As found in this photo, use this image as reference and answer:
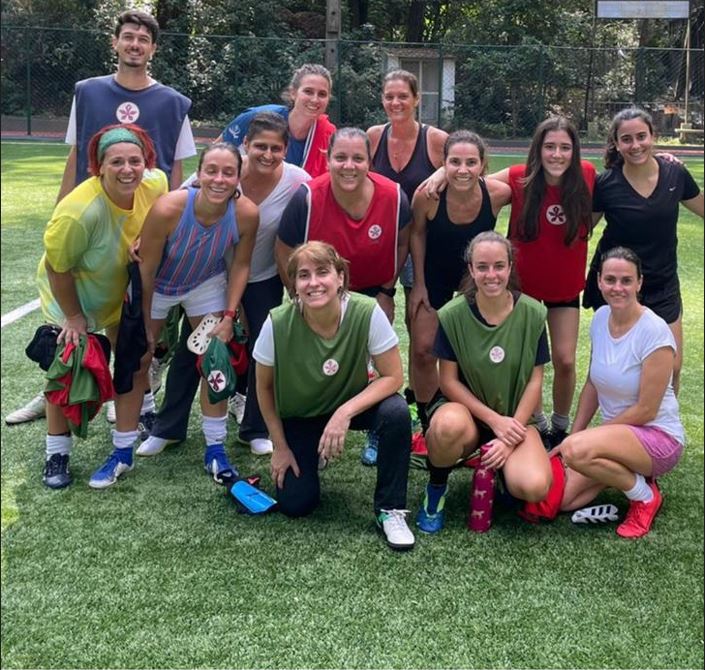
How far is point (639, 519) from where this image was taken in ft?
9.08

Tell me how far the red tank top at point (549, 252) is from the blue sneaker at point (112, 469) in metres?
1.72

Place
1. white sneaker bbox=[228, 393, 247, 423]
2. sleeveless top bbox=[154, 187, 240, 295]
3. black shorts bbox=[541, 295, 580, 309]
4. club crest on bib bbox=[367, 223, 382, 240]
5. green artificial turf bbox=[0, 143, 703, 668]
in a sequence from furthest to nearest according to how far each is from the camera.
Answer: white sneaker bbox=[228, 393, 247, 423] → black shorts bbox=[541, 295, 580, 309] → club crest on bib bbox=[367, 223, 382, 240] → sleeveless top bbox=[154, 187, 240, 295] → green artificial turf bbox=[0, 143, 703, 668]

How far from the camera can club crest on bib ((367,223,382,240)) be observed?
3049 millimetres

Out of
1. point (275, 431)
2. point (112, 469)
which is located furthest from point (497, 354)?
point (112, 469)

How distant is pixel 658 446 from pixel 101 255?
204 cm

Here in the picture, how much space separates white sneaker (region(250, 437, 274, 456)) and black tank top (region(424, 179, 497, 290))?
3.30 ft

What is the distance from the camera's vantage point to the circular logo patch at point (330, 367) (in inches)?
108

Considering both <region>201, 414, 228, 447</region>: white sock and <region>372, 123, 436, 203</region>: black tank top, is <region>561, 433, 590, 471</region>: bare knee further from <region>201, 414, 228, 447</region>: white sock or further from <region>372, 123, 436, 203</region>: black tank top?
<region>201, 414, 228, 447</region>: white sock

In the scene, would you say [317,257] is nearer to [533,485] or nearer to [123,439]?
[533,485]

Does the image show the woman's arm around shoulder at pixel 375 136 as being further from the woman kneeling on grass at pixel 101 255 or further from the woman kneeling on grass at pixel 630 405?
the woman kneeling on grass at pixel 630 405

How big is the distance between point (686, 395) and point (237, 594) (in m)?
2.75

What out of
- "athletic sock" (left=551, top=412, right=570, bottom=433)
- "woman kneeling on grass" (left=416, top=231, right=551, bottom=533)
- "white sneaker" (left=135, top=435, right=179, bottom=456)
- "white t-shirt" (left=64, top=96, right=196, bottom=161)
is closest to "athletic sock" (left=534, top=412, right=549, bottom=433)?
"athletic sock" (left=551, top=412, right=570, bottom=433)

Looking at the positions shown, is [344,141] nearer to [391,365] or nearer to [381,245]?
[381,245]

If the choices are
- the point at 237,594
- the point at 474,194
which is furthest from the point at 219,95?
the point at 237,594
